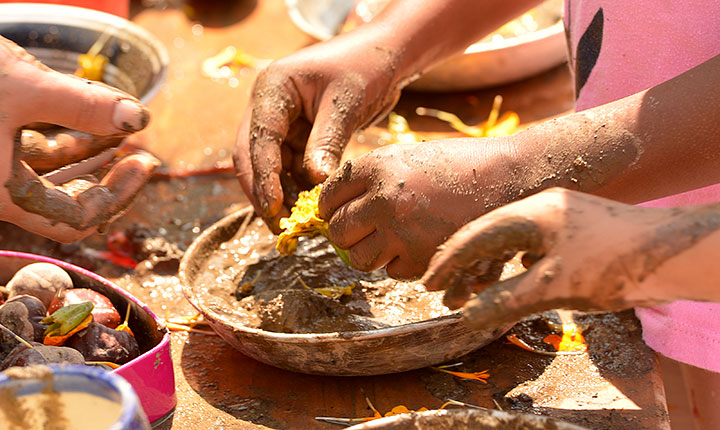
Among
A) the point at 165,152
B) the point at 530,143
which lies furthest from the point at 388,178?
the point at 165,152

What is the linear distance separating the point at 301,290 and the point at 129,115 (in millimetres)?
724

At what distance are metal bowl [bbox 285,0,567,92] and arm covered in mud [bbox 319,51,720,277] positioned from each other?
5.47 ft

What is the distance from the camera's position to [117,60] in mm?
3441

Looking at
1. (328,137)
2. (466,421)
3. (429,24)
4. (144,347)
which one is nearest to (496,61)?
(429,24)

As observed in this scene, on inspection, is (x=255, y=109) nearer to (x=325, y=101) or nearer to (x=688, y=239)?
(x=325, y=101)

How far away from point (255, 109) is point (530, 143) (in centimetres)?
94

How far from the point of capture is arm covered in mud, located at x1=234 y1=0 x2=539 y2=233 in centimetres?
231

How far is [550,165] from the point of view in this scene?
1832 millimetres

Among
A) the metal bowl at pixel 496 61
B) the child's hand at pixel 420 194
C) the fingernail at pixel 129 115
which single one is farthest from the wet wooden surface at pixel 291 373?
the fingernail at pixel 129 115

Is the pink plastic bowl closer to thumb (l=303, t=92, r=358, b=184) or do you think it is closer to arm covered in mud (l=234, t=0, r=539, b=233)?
arm covered in mud (l=234, t=0, r=539, b=233)

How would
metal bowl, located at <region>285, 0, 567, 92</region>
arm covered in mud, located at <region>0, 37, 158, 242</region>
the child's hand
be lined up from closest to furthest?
arm covered in mud, located at <region>0, 37, 158, 242</region> → the child's hand → metal bowl, located at <region>285, 0, 567, 92</region>

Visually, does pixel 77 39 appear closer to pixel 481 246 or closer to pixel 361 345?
pixel 361 345

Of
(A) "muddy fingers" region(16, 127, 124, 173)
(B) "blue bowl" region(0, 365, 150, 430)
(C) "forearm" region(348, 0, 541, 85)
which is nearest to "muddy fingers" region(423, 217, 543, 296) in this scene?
(B) "blue bowl" region(0, 365, 150, 430)

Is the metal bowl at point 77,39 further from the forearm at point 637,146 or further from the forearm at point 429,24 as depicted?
the forearm at point 637,146
